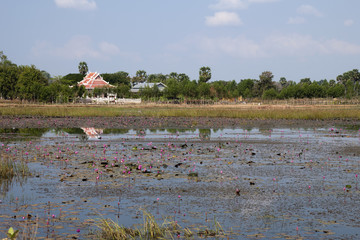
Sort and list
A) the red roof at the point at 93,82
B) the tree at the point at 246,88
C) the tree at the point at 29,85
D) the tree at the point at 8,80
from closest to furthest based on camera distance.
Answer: the tree at the point at 29,85
the tree at the point at 8,80
the red roof at the point at 93,82
the tree at the point at 246,88

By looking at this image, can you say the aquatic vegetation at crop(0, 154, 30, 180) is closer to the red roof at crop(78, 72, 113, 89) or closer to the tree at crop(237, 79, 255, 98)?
the red roof at crop(78, 72, 113, 89)

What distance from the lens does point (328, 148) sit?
23.6 metres

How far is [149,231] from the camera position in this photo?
919 centimetres

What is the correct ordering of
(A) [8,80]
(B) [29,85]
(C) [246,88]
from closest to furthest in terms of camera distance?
(B) [29,85] < (A) [8,80] < (C) [246,88]

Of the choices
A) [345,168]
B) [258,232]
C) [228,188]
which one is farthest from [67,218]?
[345,168]

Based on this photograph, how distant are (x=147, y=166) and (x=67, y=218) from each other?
7085 millimetres

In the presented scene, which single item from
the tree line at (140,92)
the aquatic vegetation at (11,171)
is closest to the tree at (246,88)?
the tree line at (140,92)

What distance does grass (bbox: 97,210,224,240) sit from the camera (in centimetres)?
882

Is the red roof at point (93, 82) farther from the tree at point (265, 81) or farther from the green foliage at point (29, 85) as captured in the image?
the tree at point (265, 81)

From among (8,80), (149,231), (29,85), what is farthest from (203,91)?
(149,231)

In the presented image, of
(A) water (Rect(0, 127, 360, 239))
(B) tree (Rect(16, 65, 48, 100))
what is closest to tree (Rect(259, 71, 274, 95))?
(B) tree (Rect(16, 65, 48, 100))

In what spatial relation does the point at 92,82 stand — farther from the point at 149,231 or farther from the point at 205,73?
the point at 149,231

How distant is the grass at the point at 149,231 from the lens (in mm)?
8820

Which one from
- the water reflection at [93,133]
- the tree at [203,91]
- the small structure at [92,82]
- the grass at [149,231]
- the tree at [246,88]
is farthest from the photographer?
the tree at [246,88]
